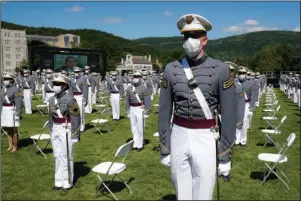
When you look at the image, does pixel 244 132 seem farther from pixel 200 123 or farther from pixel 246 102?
pixel 200 123

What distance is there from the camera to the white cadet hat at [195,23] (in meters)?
4.12

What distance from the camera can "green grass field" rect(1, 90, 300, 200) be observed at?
8.08 m

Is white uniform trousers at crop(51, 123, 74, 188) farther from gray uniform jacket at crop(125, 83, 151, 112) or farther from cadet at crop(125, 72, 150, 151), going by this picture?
gray uniform jacket at crop(125, 83, 151, 112)

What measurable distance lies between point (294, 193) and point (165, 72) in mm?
5586

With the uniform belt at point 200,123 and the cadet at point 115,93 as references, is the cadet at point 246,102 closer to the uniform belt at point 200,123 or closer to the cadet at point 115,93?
the cadet at point 115,93

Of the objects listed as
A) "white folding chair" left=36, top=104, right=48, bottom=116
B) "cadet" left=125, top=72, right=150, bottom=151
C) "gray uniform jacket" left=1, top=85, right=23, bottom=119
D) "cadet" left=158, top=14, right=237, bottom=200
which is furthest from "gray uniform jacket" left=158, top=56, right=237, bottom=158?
"white folding chair" left=36, top=104, right=48, bottom=116

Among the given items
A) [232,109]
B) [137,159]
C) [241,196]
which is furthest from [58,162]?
[232,109]

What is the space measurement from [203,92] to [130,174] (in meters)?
5.97

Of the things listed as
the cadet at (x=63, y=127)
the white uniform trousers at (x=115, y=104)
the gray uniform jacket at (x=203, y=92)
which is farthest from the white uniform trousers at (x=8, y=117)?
the gray uniform jacket at (x=203, y=92)

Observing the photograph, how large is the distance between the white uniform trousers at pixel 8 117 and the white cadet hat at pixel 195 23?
29.7ft

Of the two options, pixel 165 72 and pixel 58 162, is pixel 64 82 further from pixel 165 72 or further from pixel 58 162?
pixel 165 72

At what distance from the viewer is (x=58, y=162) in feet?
26.9

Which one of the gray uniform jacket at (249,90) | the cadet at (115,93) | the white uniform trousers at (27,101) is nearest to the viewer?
the gray uniform jacket at (249,90)

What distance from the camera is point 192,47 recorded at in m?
4.03
